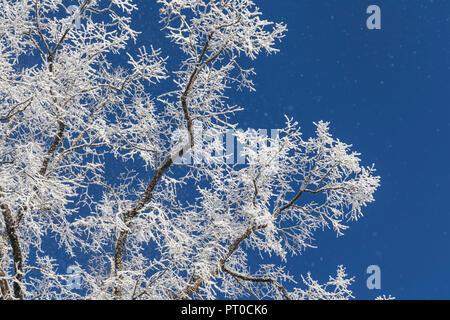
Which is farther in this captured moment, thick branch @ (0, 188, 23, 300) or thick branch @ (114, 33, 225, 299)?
thick branch @ (114, 33, 225, 299)

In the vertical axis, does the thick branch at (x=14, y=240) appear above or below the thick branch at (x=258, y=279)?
above

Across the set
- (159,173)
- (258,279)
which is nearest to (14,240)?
(159,173)

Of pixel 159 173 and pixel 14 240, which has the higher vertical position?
pixel 159 173

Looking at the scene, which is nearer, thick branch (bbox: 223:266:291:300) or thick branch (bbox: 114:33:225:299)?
thick branch (bbox: 114:33:225:299)

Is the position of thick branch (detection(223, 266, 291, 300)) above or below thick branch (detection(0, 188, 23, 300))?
below

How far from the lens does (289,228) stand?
7855 millimetres

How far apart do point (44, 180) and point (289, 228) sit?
3829 millimetres

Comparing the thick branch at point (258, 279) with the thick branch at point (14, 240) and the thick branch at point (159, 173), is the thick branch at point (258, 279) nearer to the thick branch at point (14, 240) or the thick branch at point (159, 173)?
the thick branch at point (159, 173)

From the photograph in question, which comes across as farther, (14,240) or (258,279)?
(258,279)

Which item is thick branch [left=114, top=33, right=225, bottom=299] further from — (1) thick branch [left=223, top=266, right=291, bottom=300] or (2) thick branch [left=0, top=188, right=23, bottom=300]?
(1) thick branch [left=223, top=266, right=291, bottom=300]

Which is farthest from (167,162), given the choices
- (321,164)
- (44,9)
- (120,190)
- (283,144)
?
(44,9)

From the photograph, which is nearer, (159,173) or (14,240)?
(14,240)

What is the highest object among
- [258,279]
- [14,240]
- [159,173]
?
[159,173]

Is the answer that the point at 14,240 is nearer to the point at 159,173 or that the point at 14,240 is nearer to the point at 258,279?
the point at 159,173
